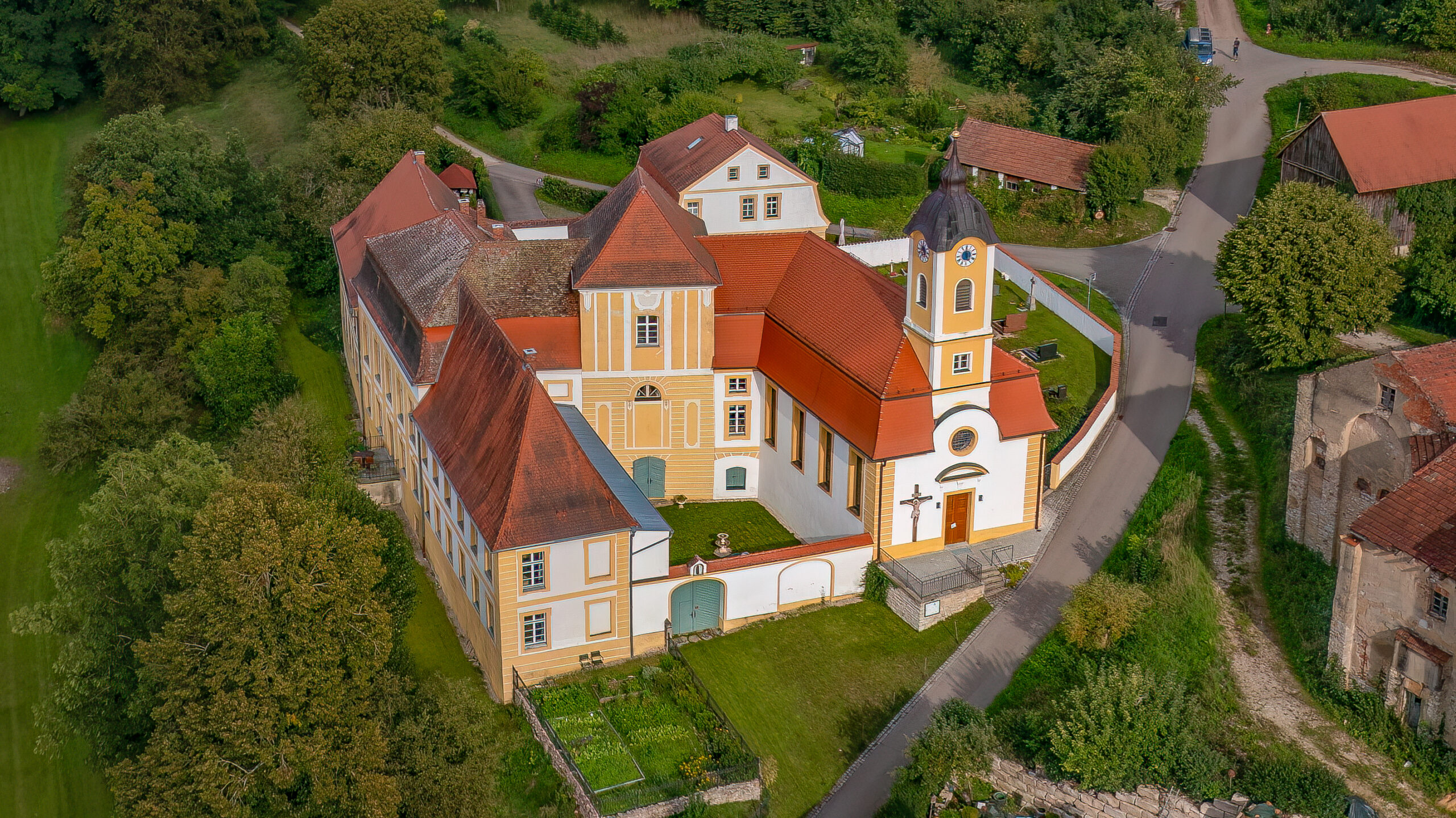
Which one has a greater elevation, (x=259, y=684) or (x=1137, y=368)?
(x=259, y=684)

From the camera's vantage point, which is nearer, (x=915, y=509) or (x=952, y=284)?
(x=952, y=284)

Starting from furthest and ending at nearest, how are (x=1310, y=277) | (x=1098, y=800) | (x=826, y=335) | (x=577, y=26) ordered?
(x=577, y=26)
(x=1310, y=277)
(x=826, y=335)
(x=1098, y=800)

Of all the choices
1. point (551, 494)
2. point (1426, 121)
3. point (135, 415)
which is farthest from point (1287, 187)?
point (135, 415)

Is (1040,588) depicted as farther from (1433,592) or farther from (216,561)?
(216,561)

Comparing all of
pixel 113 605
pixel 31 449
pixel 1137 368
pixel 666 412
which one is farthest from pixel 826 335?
pixel 31 449

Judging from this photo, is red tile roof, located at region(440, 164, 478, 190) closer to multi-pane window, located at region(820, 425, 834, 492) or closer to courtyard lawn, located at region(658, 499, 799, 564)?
courtyard lawn, located at region(658, 499, 799, 564)

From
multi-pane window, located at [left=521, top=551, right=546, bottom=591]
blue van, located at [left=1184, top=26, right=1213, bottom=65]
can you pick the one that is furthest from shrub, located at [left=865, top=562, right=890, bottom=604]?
blue van, located at [left=1184, top=26, right=1213, bottom=65]

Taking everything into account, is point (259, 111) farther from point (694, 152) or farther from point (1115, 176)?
point (1115, 176)
